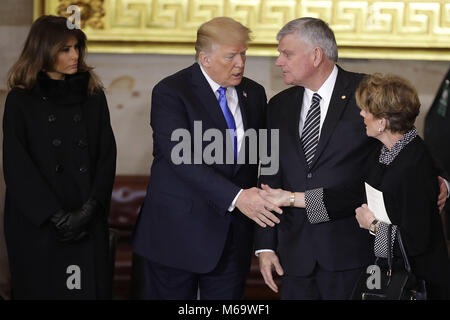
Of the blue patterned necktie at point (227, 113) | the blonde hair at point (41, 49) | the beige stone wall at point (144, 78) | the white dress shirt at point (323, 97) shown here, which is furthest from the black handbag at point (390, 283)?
the beige stone wall at point (144, 78)

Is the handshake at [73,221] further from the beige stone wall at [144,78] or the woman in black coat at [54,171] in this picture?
the beige stone wall at [144,78]

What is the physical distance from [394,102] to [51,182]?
168 cm

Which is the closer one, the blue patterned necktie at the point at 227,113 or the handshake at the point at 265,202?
the handshake at the point at 265,202

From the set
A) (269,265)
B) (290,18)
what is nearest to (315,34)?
(269,265)

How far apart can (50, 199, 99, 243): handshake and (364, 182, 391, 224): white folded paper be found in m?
1.33

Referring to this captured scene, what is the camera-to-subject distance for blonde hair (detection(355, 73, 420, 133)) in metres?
3.18

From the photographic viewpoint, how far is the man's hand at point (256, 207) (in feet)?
11.3

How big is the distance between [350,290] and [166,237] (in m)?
0.88

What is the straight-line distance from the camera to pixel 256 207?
3469 mm

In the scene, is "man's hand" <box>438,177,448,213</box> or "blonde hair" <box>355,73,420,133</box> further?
"man's hand" <box>438,177,448,213</box>

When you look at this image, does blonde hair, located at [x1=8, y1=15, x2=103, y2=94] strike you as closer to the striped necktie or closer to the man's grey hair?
the man's grey hair

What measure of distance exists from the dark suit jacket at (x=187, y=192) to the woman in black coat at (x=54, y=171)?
1.11ft

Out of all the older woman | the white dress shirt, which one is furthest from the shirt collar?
the white dress shirt

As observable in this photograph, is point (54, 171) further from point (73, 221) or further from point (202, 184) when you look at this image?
point (202, 184)
